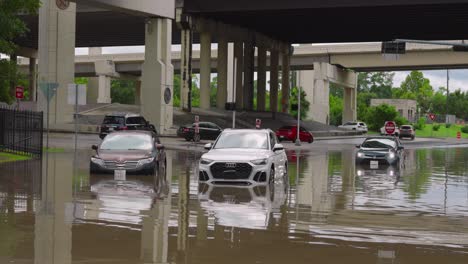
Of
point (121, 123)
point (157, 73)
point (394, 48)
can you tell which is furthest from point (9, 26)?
point (157, 73)

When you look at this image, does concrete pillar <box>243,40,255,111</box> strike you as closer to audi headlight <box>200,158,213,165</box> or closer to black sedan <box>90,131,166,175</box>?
black sedan <box>90,131,166,175</box>

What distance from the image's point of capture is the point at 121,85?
159 m

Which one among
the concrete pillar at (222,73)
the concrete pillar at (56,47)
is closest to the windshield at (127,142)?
the concrete pillar at (56,47)

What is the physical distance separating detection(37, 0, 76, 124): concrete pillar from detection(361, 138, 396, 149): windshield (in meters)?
27.2

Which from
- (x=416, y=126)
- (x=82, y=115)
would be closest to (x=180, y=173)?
(x=82, y=115)

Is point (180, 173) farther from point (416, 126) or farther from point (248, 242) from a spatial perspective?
point (416, 126)

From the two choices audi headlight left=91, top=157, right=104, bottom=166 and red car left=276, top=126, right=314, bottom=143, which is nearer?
audi headlight left=91, top=157, right=104, bottom=166

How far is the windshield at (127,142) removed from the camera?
23.2m

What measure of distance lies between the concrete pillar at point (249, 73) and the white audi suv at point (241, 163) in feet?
207

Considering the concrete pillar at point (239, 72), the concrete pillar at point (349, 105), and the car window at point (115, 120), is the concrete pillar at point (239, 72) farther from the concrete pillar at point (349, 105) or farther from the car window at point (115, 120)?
the concrete pillar at point (349, 105)

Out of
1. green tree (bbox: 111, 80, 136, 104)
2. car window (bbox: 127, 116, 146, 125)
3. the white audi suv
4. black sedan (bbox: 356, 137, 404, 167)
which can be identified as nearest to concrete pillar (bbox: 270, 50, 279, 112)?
car window (bbox: 127, 116, 146, 125)

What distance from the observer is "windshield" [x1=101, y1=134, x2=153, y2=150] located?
76.0 feet

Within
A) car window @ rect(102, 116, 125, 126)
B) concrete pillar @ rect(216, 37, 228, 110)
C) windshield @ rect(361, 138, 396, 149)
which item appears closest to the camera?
windshield @ rect(361, 138, 396, 149)

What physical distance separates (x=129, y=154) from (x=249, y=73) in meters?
64.7
